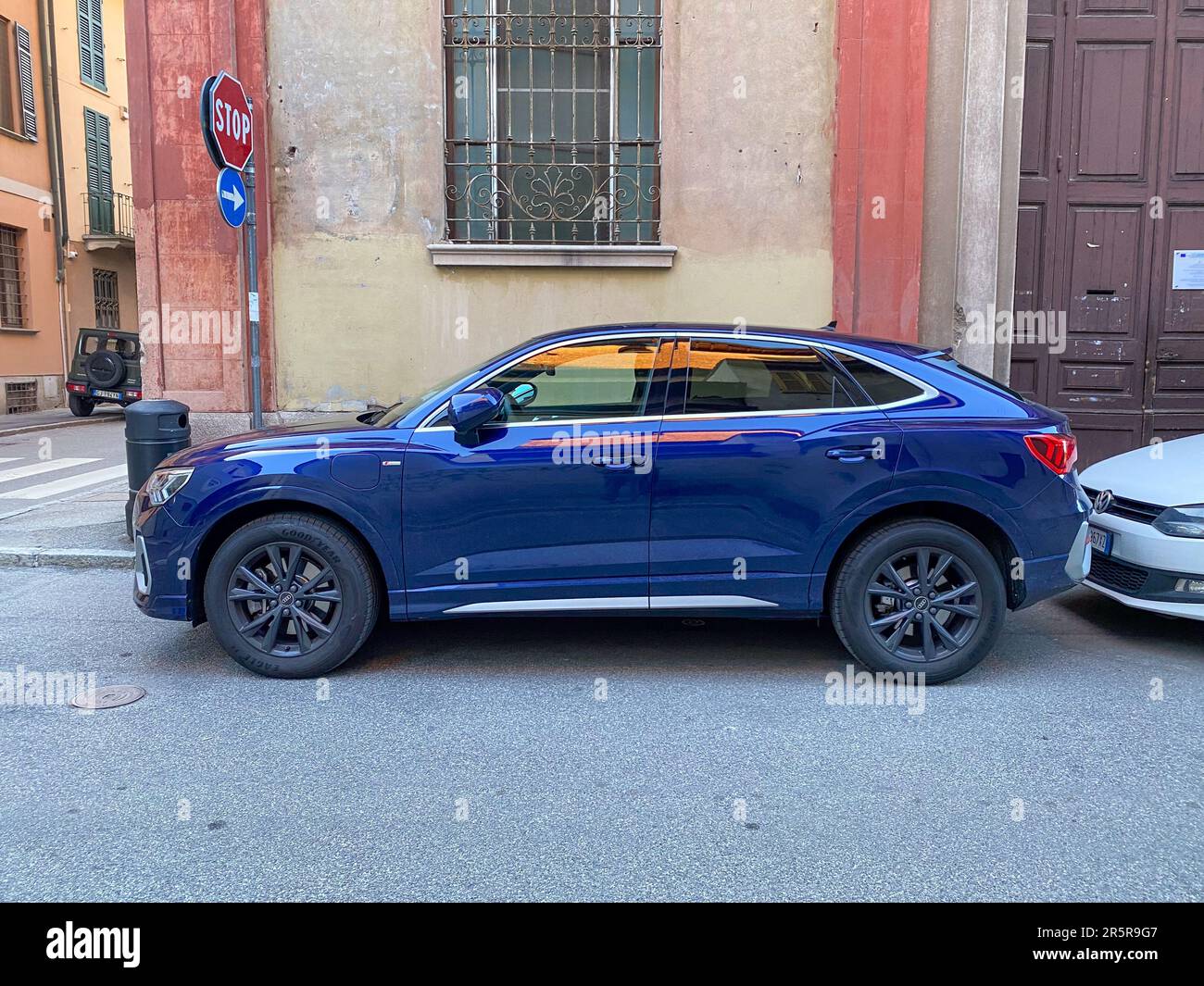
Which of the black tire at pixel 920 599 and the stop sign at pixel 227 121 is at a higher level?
the stop sign at pixel 227 121

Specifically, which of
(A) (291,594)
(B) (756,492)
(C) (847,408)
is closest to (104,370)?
(A) (291,594)

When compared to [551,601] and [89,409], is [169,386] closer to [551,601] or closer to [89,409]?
[551,601]

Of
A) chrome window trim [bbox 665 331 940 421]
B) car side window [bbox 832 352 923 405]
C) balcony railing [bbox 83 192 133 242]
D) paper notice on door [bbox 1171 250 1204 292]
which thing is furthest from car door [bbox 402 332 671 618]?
balcony railing [bbox 83 192 133 242]

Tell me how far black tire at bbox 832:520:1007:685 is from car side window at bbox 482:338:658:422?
132cm

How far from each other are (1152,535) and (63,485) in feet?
33.6

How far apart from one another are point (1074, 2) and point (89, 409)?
18761 millimetres

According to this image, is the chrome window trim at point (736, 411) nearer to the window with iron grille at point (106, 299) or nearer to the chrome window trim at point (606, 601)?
the chrome window trim at point (606, 601)

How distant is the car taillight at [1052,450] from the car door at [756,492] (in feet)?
2.09

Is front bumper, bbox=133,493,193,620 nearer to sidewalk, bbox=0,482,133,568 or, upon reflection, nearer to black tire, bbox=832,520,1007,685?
sidewalk, bbox=0,482,133,568

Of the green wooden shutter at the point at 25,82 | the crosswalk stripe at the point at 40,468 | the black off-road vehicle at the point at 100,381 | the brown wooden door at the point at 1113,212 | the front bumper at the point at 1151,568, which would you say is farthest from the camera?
the green wooden shutter at the point at 25,82

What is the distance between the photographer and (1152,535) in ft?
16.8

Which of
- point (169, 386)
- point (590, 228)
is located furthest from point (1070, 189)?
point (169, 386)

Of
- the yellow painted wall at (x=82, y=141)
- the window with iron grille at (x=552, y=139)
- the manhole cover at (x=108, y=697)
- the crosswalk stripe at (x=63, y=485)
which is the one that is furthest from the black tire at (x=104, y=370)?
the manhole cover at (x=108, y=697)

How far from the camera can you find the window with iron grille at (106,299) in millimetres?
24188
